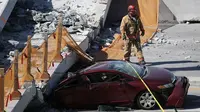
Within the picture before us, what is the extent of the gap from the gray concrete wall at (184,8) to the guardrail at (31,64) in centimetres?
923

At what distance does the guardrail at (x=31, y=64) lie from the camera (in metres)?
10.8

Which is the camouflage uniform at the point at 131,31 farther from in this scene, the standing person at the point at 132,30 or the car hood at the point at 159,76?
the car hood at the point at 159,76

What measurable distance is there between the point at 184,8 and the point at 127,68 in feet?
Result: 42.2

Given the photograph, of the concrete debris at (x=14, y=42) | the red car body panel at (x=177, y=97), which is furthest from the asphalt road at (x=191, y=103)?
the concrete debris at (x=14, y=42)

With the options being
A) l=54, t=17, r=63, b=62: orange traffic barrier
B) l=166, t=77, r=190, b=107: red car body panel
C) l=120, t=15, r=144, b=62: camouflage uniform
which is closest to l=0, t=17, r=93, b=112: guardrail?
l=54, t=17, r=63, b=62: orange traffic barrier

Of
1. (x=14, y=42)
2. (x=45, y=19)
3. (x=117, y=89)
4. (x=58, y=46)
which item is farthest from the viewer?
(x=45, y=19)

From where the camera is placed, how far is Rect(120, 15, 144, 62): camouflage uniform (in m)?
15.8

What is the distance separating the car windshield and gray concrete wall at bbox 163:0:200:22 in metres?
12.2

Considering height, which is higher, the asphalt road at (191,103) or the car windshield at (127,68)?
the car windshield at (127,68)

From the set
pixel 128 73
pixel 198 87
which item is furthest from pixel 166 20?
pixel 128 73

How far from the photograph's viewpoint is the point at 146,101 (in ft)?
41.3

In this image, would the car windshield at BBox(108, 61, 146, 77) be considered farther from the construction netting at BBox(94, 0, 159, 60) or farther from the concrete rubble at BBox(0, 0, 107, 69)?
the construction netting at BBox(94, 0, 159, 60)

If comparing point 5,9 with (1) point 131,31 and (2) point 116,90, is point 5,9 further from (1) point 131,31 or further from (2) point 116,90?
(2) point 116,90

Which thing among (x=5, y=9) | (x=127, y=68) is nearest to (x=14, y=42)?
(x=5, y=9)
